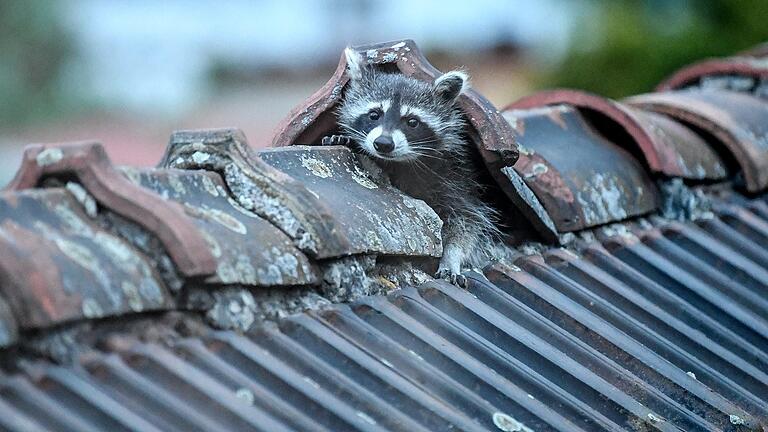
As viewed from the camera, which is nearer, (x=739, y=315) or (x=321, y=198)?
(x=321, y=198)

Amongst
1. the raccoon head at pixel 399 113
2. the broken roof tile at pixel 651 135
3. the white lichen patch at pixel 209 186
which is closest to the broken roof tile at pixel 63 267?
the white lichen patch at pixel 209 186

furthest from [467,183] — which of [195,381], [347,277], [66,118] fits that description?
[66,118]

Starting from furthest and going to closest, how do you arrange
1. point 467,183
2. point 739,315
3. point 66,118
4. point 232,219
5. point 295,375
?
point 66,118 → point 467,183 → point 739,315 → point 232,219 → point 295,375

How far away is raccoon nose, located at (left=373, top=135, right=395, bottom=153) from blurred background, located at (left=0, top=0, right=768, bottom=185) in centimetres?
870

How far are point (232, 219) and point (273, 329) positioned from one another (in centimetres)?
30

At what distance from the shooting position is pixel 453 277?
11.7 ft

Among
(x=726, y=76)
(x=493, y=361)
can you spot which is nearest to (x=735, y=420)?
(x=493, y=361)

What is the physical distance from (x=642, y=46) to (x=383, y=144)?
827 centimetres

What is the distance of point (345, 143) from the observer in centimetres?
429

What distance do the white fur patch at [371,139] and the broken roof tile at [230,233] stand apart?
135cm

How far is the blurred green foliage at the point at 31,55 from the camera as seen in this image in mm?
24328

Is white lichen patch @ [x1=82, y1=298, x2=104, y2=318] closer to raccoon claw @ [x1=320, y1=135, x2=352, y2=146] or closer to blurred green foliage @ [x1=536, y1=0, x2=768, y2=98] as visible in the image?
raccoon claw @ [x1=320, y1=135, x2=352, y2=146]

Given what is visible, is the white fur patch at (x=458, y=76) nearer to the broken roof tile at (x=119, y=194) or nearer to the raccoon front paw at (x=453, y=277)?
the raccoon front paw at (x=453, y=277)

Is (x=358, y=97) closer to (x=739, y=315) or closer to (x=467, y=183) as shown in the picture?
(x=467, y=183)
